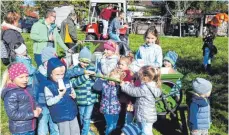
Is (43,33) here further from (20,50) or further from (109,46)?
(109,46)

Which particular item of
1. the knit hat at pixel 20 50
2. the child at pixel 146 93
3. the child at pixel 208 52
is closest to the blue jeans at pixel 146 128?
the child at pixel 146 93

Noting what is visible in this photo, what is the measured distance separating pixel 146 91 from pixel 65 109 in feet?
3.30

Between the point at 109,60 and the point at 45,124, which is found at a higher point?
the point at 109,60

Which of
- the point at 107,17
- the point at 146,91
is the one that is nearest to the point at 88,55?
the point at 146,91

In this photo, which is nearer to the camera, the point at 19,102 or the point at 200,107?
the point at 19,102

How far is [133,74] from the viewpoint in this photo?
192 inches

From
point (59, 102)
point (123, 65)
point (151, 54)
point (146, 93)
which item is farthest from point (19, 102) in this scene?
point (151, 54)

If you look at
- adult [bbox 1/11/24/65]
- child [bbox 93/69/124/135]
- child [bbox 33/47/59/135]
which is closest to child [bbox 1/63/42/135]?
child [bbox 33/47/59/135]

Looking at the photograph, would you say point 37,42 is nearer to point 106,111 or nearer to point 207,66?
point 106,111

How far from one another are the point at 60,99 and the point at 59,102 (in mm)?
42

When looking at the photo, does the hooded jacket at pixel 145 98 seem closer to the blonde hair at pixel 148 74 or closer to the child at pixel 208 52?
the blonde hair at pixel 148 74

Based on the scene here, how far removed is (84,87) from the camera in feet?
15.2

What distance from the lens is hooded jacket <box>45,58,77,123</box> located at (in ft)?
13.0

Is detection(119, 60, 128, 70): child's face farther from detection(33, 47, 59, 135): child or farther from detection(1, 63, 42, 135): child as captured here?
detection(1, 63, 42, 135): child
